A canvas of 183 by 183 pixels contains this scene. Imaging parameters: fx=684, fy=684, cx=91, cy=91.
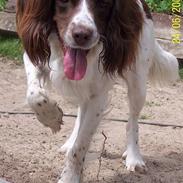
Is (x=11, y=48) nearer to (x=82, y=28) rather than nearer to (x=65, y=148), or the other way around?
(x=65, y=148)

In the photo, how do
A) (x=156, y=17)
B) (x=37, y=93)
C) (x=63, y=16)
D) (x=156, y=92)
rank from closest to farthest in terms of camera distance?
1. (x=63, y=16)
2. (x=37, y=93)
3. (x=156, y=92)
4. (x=156, y=17)

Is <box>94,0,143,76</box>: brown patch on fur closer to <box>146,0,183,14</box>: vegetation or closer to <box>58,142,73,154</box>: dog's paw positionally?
<box>58,142,73,154</box>: dog's paw

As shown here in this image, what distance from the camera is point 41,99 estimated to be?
397 cm

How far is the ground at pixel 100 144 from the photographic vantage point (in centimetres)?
441

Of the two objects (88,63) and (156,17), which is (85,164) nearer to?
(88,63)

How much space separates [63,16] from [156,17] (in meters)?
3.69

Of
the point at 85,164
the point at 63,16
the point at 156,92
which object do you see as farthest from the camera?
the point at 156,92

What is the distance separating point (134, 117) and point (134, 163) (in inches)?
13.8

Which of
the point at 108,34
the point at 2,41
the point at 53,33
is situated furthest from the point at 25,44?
the point at 2,41

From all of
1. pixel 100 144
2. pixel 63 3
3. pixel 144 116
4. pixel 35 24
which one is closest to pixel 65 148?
pixel 100 144

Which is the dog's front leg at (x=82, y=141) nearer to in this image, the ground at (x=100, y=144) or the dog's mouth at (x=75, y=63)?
the ground at (x=100, y=144)

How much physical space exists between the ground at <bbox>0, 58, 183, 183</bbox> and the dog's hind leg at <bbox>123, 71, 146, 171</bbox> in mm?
73

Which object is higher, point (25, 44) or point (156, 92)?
point (25, 44)

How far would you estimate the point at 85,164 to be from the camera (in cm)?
430
